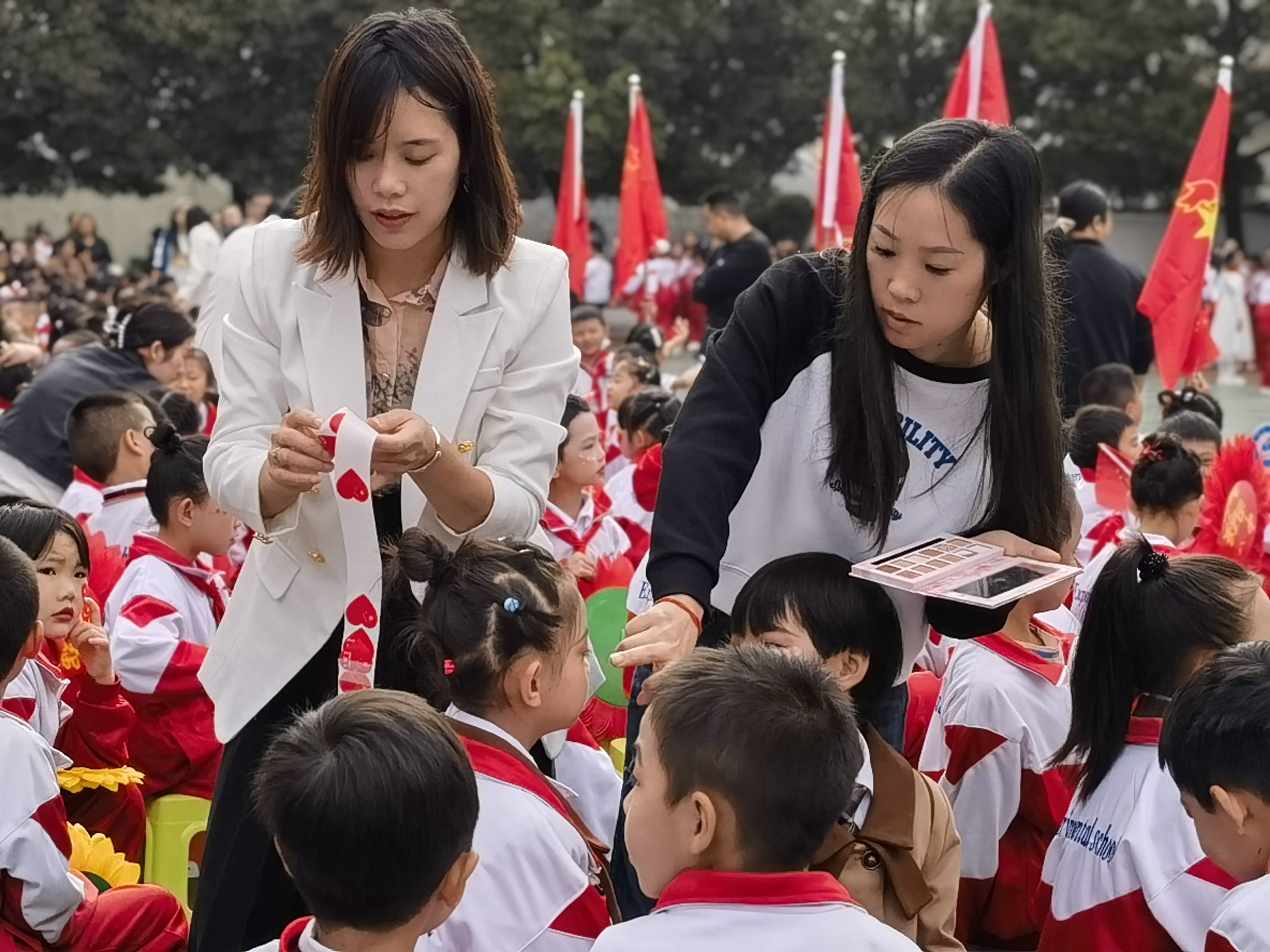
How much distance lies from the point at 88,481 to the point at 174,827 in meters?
1.59

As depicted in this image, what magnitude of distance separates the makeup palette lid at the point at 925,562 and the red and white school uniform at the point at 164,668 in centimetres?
192

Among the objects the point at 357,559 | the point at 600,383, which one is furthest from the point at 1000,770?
the point at 600,383

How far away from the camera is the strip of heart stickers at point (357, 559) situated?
2.16 meters

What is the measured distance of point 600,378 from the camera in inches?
323

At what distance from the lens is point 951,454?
234 cm

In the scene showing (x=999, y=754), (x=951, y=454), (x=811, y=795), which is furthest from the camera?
(x=999, y=754)

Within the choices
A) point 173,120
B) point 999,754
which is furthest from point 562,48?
point 999,754

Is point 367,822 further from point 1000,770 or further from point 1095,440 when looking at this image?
point 1095,440

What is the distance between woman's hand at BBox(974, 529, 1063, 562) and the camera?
2277 millimetres

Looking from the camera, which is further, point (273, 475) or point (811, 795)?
point (273, 475)

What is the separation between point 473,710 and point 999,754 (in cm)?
139

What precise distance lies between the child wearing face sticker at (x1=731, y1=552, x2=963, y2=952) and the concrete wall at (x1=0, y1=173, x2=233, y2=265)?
2680 cm

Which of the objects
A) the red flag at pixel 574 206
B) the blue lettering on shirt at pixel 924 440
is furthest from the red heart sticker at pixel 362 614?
the red flag at pixel 574 206

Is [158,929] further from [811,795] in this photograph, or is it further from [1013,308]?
[1013,308]
